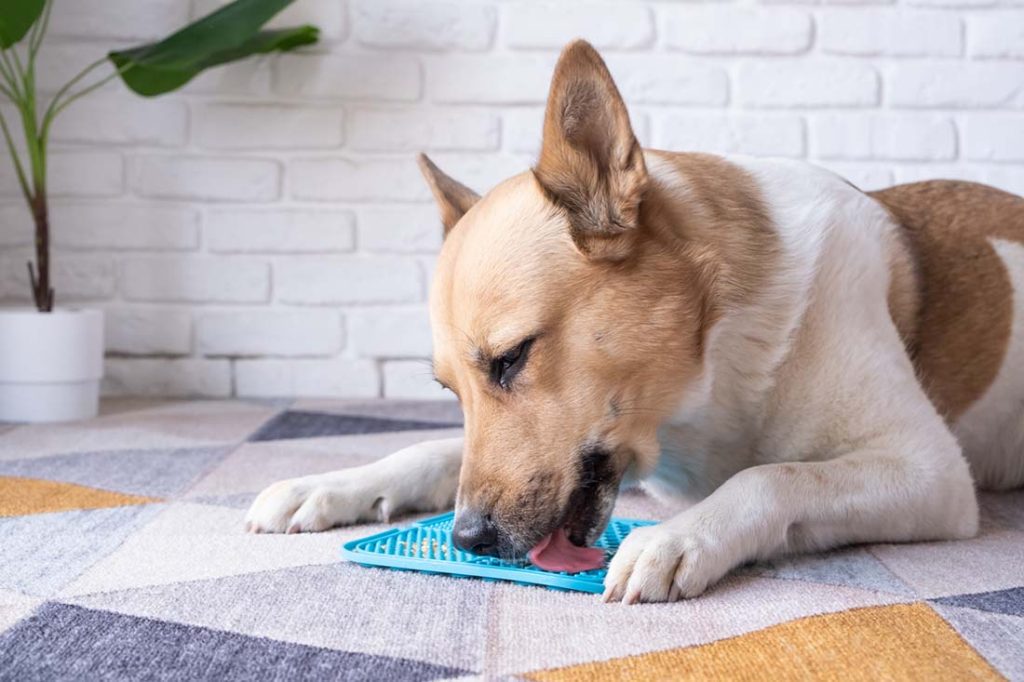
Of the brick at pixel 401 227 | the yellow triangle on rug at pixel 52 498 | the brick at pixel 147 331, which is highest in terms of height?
the brick at pixel 401 227

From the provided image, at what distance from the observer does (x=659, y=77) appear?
123 inches

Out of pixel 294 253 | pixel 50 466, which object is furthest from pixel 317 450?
pixel 294 253

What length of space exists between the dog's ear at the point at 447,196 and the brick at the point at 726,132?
1412mm

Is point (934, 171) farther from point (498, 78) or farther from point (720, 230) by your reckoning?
point (720, 230)

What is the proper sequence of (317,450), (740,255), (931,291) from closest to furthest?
(740,255) < (931,291) < (317,450)

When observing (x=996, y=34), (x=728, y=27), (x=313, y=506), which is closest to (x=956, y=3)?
(x=996, y=34)

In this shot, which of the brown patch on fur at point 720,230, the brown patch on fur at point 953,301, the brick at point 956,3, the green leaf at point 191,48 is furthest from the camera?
the brick at point 956,3

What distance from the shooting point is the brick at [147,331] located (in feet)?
10.6

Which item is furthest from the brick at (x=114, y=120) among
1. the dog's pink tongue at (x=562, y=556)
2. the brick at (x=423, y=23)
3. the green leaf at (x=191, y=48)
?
the dog's pink tongue at (x=562, y=556)

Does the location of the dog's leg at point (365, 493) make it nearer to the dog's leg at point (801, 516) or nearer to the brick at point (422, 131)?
the dog's leg at point (801, 516)

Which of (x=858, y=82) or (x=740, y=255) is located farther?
(x=858, y=82)

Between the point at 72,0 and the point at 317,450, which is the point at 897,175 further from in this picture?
the point at 72,0

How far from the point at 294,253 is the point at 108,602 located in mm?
2038

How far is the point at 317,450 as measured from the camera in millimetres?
2367
